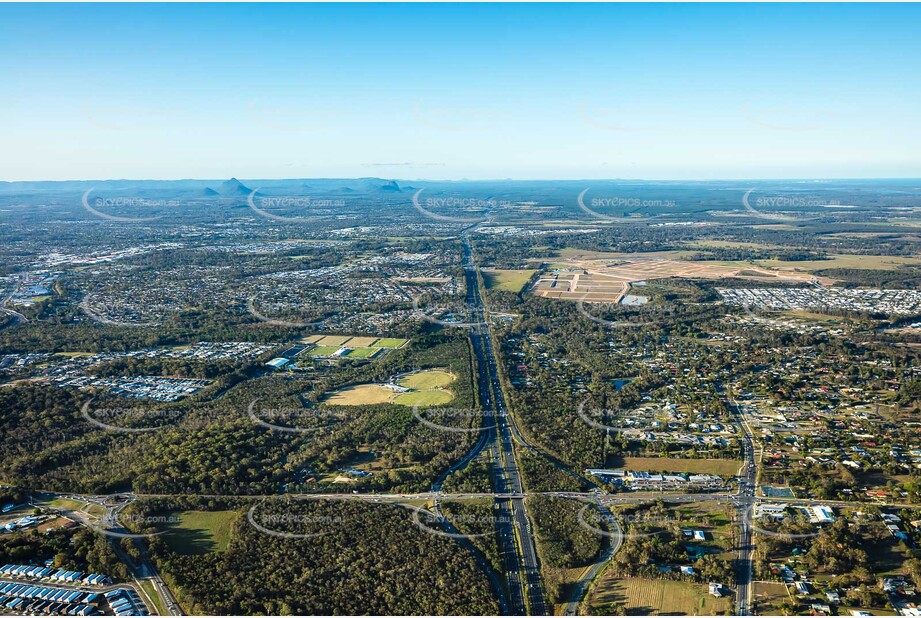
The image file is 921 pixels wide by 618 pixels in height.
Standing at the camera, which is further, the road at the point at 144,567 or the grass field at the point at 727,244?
the grass field at the point at 727,244

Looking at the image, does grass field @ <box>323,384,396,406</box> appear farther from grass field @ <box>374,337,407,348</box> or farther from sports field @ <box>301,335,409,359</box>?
grass field @ <box>374,337,407,348</box>

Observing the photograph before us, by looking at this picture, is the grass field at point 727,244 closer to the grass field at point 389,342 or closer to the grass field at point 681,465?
the grass field at point 389,342

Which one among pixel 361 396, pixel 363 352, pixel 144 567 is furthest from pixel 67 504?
pixel 363 352

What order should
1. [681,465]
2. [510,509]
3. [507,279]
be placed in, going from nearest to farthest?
[510,509]
[681,465]
[507,279]

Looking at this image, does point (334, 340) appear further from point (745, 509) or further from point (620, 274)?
point (620, 274)

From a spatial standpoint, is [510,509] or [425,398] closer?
[510,509]

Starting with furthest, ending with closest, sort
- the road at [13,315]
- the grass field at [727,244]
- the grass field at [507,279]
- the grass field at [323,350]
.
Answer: the grass field at [727,244] < the grass field at [507,279] < the road at [13,315] < the grass field at [323,350]

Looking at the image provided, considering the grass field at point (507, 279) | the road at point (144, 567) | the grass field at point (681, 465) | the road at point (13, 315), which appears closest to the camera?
the road at point (144, 567)

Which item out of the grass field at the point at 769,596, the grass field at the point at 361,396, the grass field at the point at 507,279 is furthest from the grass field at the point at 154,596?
the grass field at the point at 507,279

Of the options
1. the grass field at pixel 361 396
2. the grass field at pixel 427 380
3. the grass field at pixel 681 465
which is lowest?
the grass field at pixel 681 465
